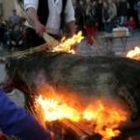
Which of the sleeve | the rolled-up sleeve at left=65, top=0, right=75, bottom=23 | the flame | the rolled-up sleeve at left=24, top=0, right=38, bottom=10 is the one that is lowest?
the flame

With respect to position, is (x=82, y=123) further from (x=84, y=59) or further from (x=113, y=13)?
(x=113, y=13)

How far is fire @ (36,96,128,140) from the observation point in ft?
12.5

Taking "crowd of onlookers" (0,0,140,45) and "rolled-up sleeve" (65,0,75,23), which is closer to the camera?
"rolled-up sleeve" (65,0,75,23)

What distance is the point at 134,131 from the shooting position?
393cm

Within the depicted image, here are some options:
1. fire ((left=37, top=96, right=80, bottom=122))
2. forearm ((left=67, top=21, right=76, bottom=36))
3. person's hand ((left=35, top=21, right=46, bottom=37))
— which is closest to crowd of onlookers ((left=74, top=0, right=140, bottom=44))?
forearm ((left=67, top=21, right=76, bottom=36))

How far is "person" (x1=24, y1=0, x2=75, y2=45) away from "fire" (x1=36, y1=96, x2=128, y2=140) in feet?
4.94

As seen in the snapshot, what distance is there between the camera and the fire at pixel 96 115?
3820 millimetres

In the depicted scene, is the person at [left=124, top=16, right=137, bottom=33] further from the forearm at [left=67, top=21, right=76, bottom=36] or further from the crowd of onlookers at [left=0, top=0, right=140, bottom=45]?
the forearm at [left=67, top=21, right=76, bottom=36]

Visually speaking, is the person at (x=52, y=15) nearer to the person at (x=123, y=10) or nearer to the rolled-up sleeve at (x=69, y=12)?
the rolled-up sleeve at (x=69, y=12)

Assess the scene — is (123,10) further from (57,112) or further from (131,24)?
(57,112)

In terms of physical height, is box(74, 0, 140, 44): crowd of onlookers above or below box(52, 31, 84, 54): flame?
below

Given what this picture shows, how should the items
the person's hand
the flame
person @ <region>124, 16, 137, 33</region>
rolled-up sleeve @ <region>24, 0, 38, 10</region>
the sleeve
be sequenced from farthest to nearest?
person @ <region>124, 16, 137, 33</region>, rolled-up sleeve @ <region>24, 0, 38, 10</region>, the person's hand, the flame, the sleeve

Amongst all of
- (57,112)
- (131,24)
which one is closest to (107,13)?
(131,24)

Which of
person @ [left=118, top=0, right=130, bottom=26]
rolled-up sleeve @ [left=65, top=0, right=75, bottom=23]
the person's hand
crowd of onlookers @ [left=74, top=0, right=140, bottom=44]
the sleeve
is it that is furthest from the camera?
person @ [left=118, top=0, right=130, bottom=26]
